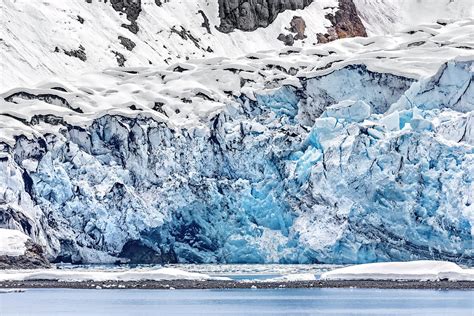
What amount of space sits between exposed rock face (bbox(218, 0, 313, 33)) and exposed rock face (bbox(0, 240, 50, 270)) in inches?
1486

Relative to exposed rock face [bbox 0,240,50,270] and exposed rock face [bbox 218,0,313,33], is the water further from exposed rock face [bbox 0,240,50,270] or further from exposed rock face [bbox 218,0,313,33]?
exposed rock face [bbox 218,0,313,33]

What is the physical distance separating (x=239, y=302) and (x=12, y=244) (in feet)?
40.0

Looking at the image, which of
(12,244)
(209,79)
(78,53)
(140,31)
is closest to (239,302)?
(12,244)

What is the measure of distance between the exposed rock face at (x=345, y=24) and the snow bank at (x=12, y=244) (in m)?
39.9

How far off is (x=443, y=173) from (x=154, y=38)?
34758 millimetres

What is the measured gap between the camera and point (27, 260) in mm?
49938

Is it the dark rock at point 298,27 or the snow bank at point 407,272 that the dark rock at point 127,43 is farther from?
the snow bank at point 407,272

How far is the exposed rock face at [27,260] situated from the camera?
163 ft

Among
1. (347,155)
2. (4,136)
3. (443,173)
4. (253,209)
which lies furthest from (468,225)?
(4,136)

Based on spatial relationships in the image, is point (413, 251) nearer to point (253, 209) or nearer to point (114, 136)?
point (253, 209)

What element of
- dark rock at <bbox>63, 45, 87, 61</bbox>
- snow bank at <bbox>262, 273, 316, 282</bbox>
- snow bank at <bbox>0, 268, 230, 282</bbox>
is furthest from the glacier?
dark rock at <bbox>63, 45, 87, 61</bbox>

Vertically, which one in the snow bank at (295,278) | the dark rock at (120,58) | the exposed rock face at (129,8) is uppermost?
the exposed rock face at (129,8)

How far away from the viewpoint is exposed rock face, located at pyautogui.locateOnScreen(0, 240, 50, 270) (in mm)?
49812

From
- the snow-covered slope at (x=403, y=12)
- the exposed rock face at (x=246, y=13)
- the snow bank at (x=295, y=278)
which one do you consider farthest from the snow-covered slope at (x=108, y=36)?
the snow bank at (x=295, y=278)
